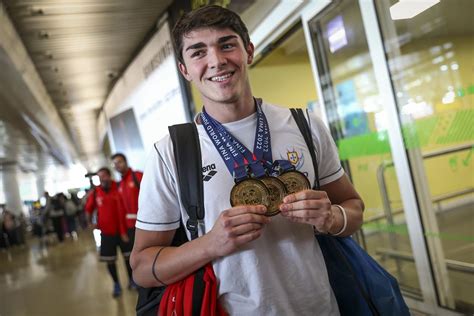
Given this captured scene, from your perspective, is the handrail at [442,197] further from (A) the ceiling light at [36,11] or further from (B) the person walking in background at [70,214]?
(B) the person walking in background at [70,214]

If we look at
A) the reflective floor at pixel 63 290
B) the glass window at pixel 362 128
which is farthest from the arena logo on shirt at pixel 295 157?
the reflective floor at pixel 63 290

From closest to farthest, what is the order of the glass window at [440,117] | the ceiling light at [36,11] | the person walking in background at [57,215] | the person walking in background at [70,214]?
the glass window at [440,117] → the ceiling light at [36,11] → the person walking in background at [57,215] → the person walking in background at [70,214]

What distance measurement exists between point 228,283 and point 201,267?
9 centimetres

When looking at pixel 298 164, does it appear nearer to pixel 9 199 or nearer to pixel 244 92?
pixel 244 92

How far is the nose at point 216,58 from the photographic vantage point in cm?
121

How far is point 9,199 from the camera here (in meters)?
24.9

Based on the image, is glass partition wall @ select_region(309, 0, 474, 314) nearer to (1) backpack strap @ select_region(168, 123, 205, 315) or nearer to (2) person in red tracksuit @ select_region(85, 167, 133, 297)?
(1) backpack strap @ select_region(168, 123, 205, 315)

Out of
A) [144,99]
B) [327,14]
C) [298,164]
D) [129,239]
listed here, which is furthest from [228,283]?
[144,99]

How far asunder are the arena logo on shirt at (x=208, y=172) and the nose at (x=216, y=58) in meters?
0.29

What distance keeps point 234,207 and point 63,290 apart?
6413mm

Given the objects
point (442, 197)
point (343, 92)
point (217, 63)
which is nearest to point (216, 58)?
point (217, 63)

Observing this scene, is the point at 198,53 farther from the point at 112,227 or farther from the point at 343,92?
the point at 112,227

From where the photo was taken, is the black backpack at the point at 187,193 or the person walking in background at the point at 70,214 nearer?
the black backpack at the point at 187,193

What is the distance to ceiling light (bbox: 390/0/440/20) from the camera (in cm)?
272
